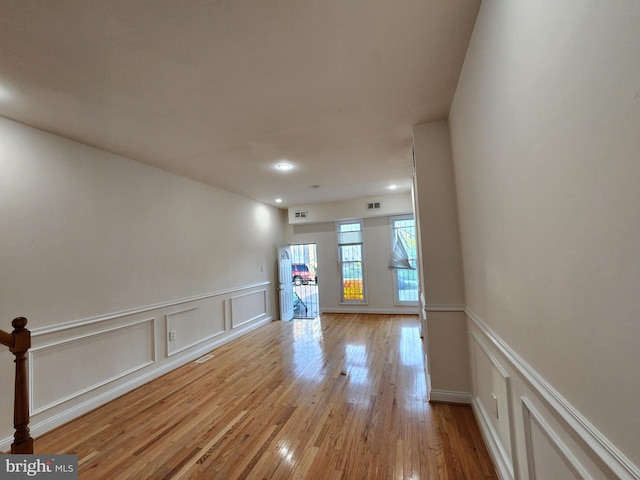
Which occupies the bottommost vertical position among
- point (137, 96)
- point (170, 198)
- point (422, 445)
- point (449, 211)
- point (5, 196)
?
point (422, 445)

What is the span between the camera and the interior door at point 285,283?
638cm

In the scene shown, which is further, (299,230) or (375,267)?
(299,230)

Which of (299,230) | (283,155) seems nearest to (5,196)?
(283,155)

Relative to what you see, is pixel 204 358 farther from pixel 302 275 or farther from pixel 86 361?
pixel 302 275

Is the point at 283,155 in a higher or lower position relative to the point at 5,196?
higher

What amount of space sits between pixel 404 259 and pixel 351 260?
49.4 inches

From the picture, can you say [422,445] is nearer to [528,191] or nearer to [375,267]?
[528,191]

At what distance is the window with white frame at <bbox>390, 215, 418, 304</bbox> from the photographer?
6.15m

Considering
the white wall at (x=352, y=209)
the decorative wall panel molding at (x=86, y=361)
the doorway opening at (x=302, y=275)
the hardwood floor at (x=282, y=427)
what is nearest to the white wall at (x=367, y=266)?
the white wall at (x=352, y=209)

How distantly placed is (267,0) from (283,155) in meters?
1.99

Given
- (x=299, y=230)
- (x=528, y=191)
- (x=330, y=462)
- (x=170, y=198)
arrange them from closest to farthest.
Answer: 1. (x=528, y=191)
2. (x=330, y=462)
3. (x=170, y=198)
4. (x=299, y=230)

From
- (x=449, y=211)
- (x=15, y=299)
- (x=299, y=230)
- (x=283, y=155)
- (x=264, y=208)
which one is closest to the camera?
(x=15, y=299)

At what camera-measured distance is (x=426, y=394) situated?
2.63 meters

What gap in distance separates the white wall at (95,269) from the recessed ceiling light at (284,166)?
1.41 m
